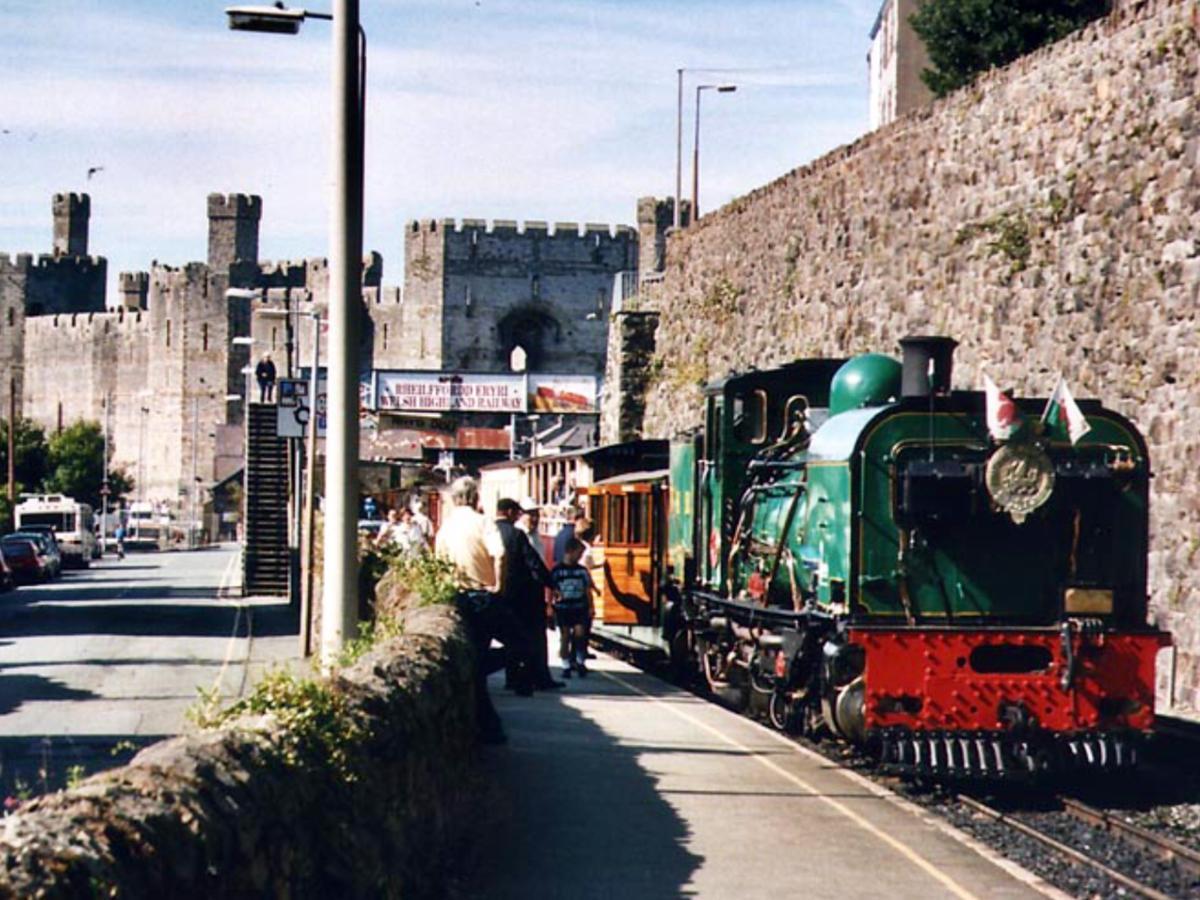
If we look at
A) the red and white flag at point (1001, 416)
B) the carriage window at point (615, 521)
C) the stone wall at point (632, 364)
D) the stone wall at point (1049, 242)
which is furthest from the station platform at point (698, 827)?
the stone wall at point (632, 364)

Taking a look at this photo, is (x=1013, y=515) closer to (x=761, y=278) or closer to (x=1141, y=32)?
(x=1141, y=32)

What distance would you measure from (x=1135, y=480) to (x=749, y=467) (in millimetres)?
4231

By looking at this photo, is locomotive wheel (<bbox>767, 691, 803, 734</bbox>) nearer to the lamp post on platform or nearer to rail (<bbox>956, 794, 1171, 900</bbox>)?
rail (<bbox>956, 794, 1171, 900</bbox>)

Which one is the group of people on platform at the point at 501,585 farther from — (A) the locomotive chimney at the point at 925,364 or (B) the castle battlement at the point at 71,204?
(B) the castle battlement at the point at 71,204

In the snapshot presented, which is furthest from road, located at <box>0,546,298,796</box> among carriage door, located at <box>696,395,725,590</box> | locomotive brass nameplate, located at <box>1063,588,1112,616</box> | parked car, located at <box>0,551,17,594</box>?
locomotive brass nameplate, located at <box>1063,588,1112,616</box>

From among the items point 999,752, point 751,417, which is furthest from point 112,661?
point 999,752

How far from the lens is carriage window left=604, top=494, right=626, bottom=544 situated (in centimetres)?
2611

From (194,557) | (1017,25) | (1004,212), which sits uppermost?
(1017,25)

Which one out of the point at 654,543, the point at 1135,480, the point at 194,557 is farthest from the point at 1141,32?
the point at 194,557

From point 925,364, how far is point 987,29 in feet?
80.3

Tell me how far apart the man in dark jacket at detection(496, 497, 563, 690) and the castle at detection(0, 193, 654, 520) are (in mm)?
52406

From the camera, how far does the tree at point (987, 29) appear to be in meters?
37.4

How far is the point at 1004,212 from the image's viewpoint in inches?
1069

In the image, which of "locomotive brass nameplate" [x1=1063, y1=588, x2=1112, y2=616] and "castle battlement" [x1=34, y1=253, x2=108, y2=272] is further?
"castle battlement" [x1=34, y1=253, x2=108, y2=272]
